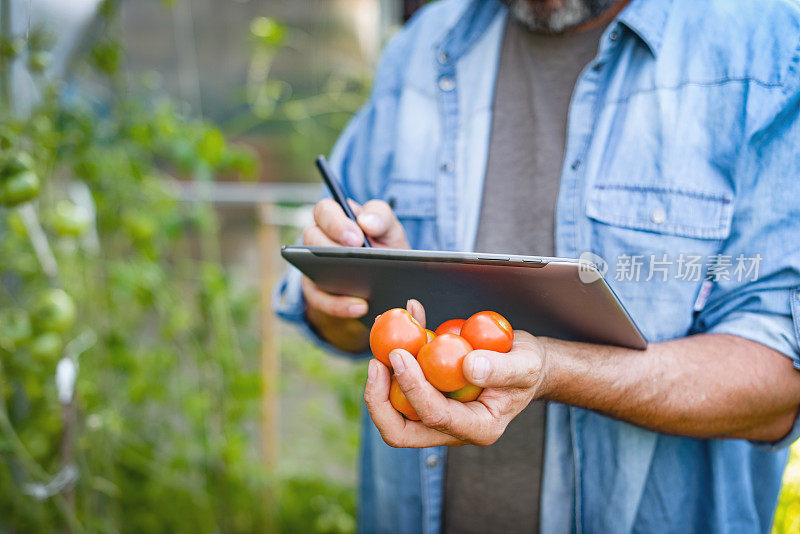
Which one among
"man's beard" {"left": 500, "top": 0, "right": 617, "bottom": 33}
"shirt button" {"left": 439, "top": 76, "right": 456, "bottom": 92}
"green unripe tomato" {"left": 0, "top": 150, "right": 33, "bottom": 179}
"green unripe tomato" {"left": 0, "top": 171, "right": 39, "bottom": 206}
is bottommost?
"green unripe tomato" {"left": 0, "top": 171, "right": 39, "bottom": 206}

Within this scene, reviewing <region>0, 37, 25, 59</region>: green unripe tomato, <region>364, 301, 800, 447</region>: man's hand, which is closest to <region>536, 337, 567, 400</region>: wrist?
<region>364, 301, 800, 447</region>: man's hand

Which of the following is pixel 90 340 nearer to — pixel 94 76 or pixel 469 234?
pixel 469 234

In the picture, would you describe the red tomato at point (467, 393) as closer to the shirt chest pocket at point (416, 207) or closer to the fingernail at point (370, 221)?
the fingernail at point (370, 221)

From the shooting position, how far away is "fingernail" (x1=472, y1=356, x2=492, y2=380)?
23.8 inches

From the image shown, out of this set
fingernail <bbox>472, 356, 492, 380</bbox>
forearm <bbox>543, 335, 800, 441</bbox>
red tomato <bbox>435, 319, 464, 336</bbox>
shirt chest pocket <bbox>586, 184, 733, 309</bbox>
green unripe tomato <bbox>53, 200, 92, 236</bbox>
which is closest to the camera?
fingernail <bbox>472, 356, 492, 380</bbox>

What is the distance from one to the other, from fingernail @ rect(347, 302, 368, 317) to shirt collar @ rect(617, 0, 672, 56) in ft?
2.19

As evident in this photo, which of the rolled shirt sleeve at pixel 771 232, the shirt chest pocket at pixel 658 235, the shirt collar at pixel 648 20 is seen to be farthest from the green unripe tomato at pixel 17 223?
the rolled shirt sleeve at pixel 771 232

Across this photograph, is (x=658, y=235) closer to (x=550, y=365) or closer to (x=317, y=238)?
(x=550, y=365)

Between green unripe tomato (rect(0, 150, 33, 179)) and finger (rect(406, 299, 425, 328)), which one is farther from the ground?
green unripe tomato (rect(0, 150, 33, 179))

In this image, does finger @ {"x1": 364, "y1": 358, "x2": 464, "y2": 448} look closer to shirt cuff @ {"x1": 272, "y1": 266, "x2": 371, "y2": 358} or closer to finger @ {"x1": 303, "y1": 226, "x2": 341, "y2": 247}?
finger @ {"x1": 303, "y1": 226, "x2": 341, "y2": 247}

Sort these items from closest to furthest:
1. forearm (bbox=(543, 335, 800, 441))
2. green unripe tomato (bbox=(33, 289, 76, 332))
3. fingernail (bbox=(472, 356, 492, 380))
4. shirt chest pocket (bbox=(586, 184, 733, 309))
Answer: fingernail (bbox=(472, 356, 492, 380)) < forearm (bbox=(543, 335, 800, 441)) < shirt chest pocket (bbox=(586, 184, 733, 309)) < green unripe tomato (bbox=(33, 289, 76, 332))

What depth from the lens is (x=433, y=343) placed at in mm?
636

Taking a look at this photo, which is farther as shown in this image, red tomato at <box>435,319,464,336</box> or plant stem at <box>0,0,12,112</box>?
plant stem at <box>0,0,12,112</box>

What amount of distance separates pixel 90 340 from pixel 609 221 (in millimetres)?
1224
